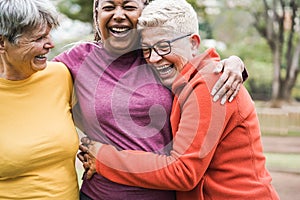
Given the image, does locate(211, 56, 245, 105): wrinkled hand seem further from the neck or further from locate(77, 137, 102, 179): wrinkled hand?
the neck

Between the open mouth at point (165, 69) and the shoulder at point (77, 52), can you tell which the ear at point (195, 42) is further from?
the shoulder at point (77, 52)

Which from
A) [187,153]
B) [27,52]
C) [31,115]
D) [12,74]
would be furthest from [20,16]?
[187,153]

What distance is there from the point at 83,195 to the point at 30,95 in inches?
20.6

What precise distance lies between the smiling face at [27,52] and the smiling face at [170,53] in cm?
42

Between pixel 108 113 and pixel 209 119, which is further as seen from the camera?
pixel 108 113

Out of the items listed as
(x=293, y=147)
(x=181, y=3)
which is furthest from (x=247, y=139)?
(x=293, y=147)

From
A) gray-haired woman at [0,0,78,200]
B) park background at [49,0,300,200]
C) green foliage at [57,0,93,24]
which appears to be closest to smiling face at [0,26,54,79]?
gray-haired woman at [0,0,78,200]

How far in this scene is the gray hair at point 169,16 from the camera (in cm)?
206

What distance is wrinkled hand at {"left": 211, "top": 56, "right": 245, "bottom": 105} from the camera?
1.95m

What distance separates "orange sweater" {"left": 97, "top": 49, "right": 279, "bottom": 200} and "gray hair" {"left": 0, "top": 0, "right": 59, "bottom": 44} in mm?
587

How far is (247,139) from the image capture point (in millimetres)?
2014

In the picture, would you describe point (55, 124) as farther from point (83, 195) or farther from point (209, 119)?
point (209, 119)

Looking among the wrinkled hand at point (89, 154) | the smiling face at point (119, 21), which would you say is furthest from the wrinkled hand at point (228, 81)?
the wrinkled hand at point (89, 154)

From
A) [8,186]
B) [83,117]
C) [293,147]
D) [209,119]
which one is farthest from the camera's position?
[293,147]
